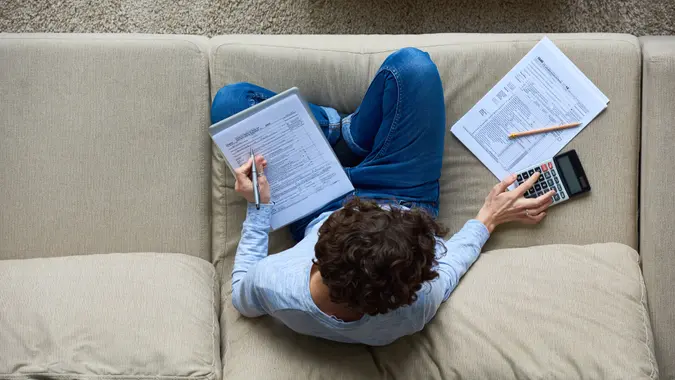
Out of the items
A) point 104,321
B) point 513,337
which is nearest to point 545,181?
point 513,337

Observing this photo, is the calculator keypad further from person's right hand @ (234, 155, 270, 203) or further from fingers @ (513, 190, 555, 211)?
person's right hand @ (234, 155, 270, 203)

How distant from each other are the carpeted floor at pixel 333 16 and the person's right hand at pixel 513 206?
2.02 feet

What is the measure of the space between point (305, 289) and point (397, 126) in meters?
0.43

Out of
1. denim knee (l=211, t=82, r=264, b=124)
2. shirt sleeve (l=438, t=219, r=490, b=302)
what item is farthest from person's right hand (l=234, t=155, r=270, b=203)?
shirt sleeve (l=438, t=219, r=490, b=302)

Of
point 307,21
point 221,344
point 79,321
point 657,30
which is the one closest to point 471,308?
point 221,344

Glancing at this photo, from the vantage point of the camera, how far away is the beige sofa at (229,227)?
3.78ft

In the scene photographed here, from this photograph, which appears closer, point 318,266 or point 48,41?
point 318,266

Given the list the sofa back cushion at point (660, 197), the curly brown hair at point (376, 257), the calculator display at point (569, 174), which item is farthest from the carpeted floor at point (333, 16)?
the curly brown hair at point (376, 257)

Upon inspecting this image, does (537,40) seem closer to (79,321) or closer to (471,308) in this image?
(471,308)

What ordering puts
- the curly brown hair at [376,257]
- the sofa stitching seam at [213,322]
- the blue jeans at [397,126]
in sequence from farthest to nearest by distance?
the blue jeans at [397,126] < the sofa stitching seam at [213,322] < the curly brown hair at [376,257]

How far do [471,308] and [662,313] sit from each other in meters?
0.40

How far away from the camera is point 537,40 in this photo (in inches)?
54.2

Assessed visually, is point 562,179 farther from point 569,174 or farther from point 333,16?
point 333,16

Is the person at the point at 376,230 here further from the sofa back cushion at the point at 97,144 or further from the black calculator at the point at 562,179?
the sofa back cushion at the point at 97,144
